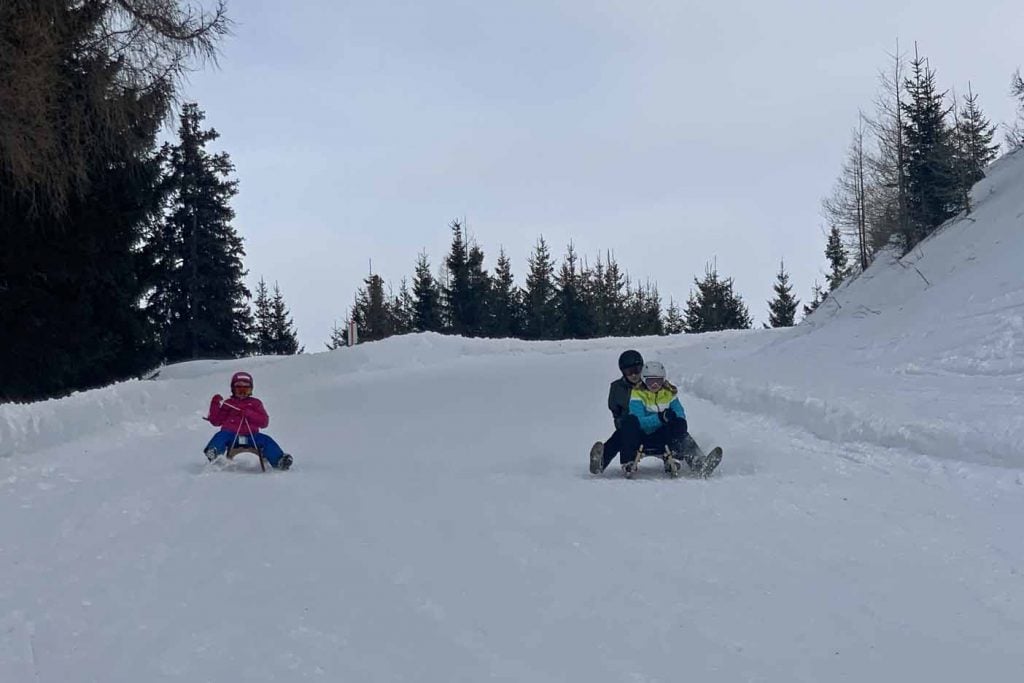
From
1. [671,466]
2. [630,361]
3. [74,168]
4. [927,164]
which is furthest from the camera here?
[927,164]

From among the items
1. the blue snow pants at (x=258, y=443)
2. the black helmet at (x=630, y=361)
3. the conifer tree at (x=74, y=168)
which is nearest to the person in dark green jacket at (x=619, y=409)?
the black helmet at (x=630, y=361)

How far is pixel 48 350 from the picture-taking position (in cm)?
1653

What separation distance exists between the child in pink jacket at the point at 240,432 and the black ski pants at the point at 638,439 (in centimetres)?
359

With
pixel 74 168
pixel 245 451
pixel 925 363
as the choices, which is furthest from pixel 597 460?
pixel 74 168

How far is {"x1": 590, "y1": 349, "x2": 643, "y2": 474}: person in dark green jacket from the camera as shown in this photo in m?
10.4

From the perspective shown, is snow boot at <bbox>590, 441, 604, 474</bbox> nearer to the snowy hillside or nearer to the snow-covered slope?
the snowy hillside

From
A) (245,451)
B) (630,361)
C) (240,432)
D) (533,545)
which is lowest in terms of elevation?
(533,545)

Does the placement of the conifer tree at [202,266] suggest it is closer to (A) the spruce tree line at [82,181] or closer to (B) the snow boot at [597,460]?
(A) the spruce tree line at [82,181]

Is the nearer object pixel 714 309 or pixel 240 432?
pixel 240 432

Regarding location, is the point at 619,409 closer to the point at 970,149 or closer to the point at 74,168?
the point at 74,168

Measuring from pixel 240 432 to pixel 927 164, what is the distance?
1043 inches

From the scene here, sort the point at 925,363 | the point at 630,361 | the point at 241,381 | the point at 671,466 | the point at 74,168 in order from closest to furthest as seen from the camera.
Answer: the point at 671,466
the point at 630,361
the point at 241,381
the point at 74,168
the point at 925,363

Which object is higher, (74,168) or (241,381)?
(74,168)

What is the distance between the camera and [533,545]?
6.84 m
